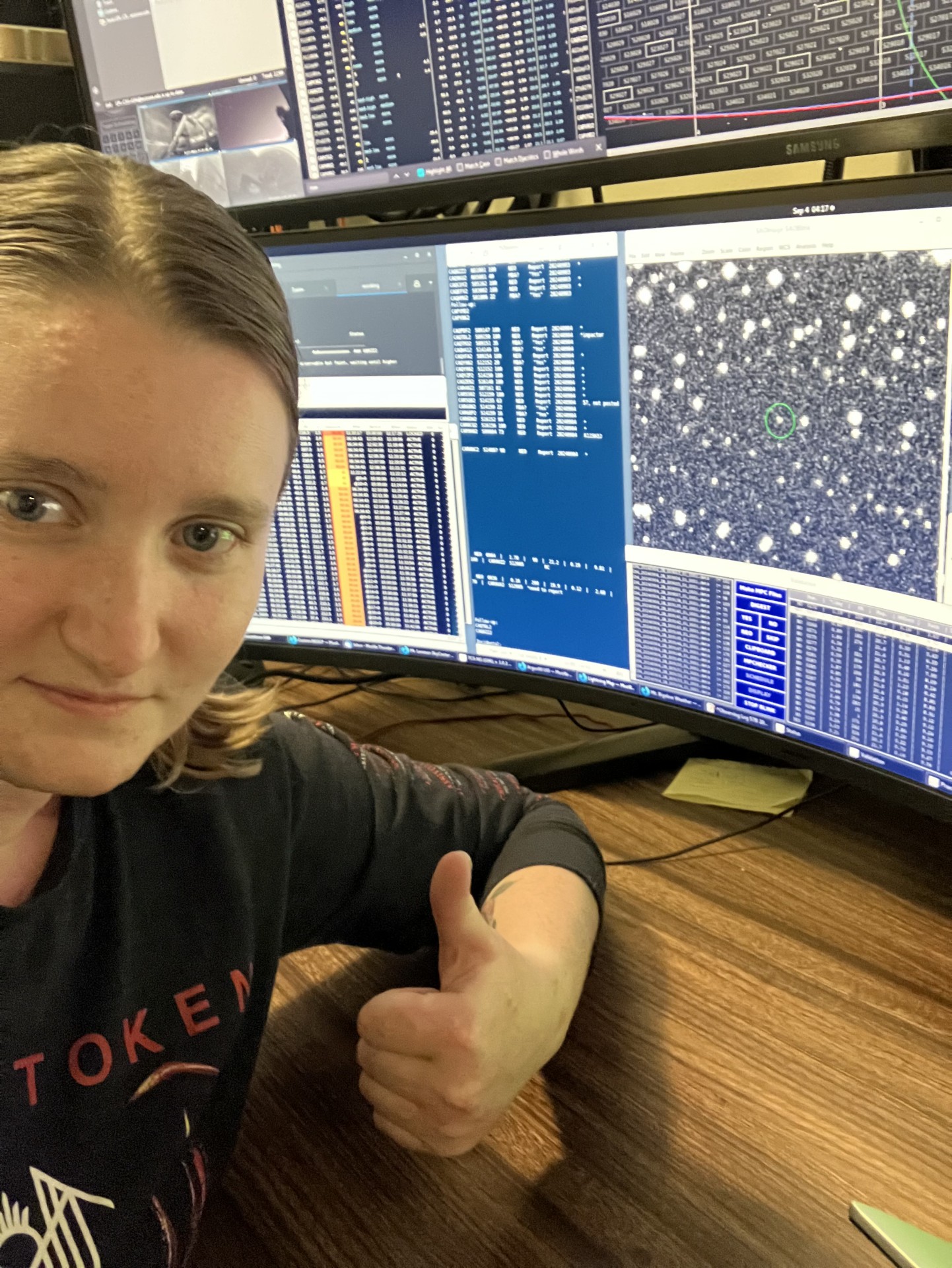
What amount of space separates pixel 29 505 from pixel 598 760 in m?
0.62

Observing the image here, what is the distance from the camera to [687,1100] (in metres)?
0.66

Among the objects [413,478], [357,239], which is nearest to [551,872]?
[413,478]

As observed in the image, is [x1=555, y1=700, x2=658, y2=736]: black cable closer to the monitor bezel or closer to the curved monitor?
the curved monitor

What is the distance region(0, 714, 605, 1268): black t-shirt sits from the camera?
0.57 metres

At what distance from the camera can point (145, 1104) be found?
620 millimetres

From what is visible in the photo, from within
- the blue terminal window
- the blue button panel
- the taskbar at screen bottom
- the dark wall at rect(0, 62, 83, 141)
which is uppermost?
Answer: the dark wall at rect(0, 62, 83, 141)

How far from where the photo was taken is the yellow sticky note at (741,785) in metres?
0.95

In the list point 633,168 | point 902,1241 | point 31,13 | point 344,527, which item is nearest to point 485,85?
point 633,168

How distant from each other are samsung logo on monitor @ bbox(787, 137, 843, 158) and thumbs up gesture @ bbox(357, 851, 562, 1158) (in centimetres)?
52

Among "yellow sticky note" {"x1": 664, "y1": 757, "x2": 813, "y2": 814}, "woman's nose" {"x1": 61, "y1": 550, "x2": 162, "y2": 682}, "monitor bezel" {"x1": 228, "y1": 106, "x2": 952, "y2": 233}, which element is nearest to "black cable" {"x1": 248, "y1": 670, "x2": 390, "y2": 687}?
"yellow sticky note" {"x1": 664, "y1": 757, "x2": 813, "y2": 814}

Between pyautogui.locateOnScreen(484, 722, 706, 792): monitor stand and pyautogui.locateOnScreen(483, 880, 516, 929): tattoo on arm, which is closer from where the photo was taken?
pyautogui.locateOnScreen(483, 880, 516, 929): tattoo on arm

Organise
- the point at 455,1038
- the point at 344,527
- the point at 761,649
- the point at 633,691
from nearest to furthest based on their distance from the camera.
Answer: the point at 455,1038
the point at 761,649
the point at 633,691
the point at 344,527

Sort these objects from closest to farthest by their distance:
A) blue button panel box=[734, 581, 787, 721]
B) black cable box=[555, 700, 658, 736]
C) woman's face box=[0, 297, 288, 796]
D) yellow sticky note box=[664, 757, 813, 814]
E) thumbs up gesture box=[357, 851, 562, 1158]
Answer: woman's face box=[0, 297, 288, 796] → thumbs up gesture box=[357, 851, 562, 1158] → blue button panel box=[734, 581, 787, 721] → yellow sticky note box=[664, 757, 813, 814] → black cable box=[555, 700, 658, 736]

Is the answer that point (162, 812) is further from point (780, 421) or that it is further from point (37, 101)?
point (37, 101)
